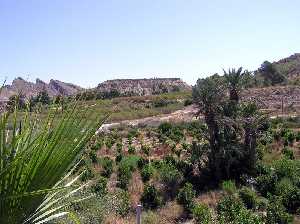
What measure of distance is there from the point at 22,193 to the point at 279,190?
18.1 m

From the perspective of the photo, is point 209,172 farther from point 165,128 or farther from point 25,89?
point 25,89

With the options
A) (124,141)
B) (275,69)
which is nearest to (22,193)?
(124,141)

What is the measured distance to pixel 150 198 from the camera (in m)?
19.4

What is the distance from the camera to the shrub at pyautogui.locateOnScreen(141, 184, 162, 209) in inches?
747

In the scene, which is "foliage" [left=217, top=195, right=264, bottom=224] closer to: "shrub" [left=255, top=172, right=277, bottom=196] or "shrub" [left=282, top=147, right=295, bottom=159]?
"shrub" [left=255, top=172, right=277, bottom=196]

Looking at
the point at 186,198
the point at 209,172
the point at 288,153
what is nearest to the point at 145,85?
the point at 288,153

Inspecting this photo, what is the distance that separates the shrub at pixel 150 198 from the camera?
62.3ft

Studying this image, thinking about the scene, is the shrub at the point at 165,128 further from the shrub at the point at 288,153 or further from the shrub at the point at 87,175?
the shrub at the point at 87,175

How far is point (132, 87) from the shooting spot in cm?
11850

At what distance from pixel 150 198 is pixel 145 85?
339 feet

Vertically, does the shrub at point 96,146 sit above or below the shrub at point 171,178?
above

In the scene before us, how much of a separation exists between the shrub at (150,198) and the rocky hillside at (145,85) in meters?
91.2

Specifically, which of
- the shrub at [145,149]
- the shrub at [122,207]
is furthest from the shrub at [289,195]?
the shrub at [145,149]

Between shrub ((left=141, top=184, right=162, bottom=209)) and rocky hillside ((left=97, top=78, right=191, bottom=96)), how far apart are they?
91198 mm
